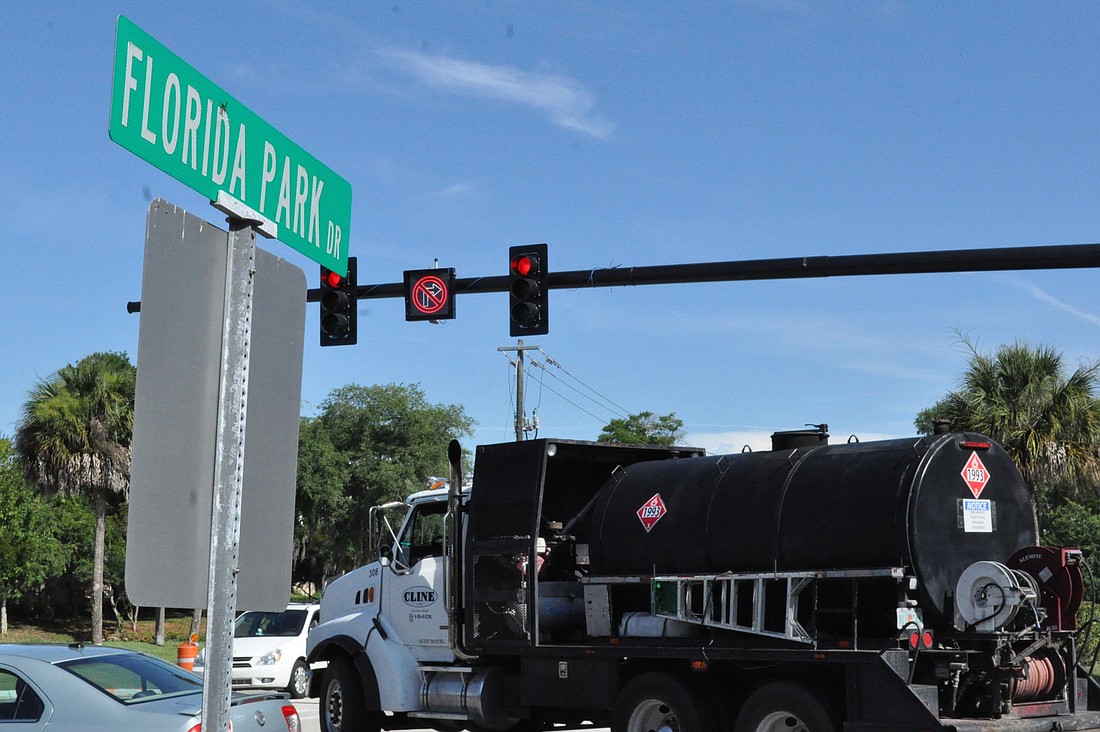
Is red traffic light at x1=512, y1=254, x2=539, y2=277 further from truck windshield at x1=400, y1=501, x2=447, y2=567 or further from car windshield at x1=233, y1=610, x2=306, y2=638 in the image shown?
car windshield at x1=233, y1=610, x2=306, y2=638

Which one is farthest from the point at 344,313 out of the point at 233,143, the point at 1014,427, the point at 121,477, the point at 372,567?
the point at 121,477

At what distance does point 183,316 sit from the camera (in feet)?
11.9

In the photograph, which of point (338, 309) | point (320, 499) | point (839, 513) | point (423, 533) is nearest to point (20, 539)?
point (320, 499)

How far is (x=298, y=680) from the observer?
22391mm

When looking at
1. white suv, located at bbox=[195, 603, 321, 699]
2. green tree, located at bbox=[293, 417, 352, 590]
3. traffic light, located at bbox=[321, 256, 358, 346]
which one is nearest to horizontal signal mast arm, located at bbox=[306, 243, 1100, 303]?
traffic light, located at bbox=[321, 256, 358, 346]

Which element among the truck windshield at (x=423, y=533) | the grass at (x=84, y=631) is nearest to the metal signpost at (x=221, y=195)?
the truck windshield at (x=423, y=533)

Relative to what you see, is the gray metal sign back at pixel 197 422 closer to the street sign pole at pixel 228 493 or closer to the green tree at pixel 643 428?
the street sign pole at pixel 228 493

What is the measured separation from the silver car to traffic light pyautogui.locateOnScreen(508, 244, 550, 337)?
6.71 meters

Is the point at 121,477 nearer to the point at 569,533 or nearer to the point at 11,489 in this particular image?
the point at 11,489

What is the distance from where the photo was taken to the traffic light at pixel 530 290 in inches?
581

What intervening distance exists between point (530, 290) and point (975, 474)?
593 cm

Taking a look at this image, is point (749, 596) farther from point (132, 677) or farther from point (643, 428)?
point (643, 428)

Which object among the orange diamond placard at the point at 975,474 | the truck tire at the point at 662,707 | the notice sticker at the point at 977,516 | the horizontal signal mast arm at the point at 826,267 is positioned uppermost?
the horizontal signal mast arm at the point at 826,267

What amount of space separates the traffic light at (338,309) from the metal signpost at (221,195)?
11.9 m
